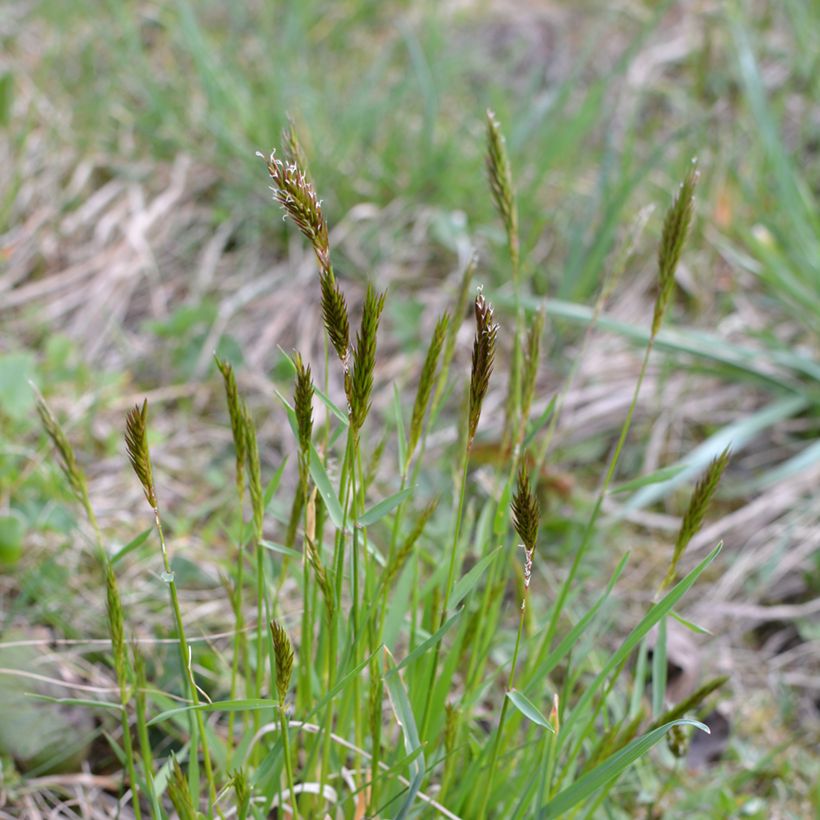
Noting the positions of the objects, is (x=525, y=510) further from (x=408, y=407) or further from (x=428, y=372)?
(x=408, y=407)

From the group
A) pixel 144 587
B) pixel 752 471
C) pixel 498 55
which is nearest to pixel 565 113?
pixel 498 55

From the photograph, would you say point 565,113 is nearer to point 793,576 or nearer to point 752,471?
point 752,471

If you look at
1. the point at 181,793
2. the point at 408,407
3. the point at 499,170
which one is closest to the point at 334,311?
the point at 499,170

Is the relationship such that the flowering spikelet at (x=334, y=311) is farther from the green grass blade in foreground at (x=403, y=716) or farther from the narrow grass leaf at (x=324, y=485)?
the green grass blade in foreground at (x=403, y=716)

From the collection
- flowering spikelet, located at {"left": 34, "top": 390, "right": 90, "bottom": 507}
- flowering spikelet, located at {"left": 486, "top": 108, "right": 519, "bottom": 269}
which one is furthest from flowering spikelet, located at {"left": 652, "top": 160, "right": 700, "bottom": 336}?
flowering spikelet, located at {"left": 34, "top": 390, "right": 90, "bottom": 507}

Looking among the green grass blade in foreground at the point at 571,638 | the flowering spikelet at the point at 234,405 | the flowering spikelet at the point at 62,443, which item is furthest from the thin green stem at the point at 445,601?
the flowering spikelet at the point at 62,443

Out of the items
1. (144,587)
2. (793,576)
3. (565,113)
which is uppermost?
(565,113)
